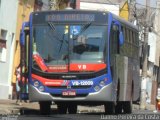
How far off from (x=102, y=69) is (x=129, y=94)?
4614 millimetres

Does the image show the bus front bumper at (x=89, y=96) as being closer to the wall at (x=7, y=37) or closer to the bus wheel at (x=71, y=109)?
the bus wheel at (x=71, y=109)

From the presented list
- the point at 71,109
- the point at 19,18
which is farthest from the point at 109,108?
the point at 19,18

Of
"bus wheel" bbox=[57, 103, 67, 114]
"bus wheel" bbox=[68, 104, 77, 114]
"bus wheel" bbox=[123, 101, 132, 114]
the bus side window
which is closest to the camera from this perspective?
the bus side window

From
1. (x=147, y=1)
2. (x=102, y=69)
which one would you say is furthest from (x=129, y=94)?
(x=147, y=1)

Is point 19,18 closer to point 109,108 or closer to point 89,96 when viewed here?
point 109,108

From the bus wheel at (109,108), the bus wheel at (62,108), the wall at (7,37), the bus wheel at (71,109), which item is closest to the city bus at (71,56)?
the bus wheel at (109,108)

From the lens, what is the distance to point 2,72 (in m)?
32.1

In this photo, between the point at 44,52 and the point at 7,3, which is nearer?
the point at 44,52

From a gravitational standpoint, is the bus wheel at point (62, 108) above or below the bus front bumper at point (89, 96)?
below

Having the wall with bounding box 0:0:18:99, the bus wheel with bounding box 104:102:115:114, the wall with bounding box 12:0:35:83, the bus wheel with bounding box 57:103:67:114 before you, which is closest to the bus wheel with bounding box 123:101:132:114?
the bus wheel with bounding box 57:103:67:114

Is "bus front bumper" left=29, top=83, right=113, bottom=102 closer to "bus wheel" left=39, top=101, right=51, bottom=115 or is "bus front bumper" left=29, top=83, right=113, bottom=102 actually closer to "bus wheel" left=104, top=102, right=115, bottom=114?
"bus wheel" left=104, top=102, right=115, bottom=114

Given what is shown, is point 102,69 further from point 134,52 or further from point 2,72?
point 2,72

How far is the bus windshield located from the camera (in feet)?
69.9

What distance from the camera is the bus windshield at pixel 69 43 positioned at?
21297 millimetres
